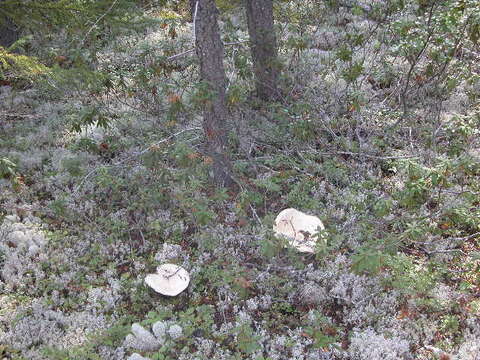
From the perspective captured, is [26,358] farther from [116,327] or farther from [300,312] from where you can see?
[300,312]

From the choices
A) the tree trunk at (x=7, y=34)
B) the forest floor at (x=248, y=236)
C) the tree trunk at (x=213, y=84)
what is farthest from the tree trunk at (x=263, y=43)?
the tree trunk at (x=7, y=34)

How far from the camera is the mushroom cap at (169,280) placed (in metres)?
4.99

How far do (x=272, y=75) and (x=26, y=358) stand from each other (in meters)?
6.47

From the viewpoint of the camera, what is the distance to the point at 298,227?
551cm

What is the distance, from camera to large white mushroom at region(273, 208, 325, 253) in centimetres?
527

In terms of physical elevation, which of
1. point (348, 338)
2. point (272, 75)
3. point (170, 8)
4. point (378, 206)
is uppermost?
point (170, 8)

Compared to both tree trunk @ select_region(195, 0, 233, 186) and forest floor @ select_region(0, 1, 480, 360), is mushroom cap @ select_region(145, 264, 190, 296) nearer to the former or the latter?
forest floor @ select_region(0, 1, 480, 360)

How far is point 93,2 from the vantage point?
7.26 meters

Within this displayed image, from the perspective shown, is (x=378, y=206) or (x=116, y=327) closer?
(x=116, y=327)

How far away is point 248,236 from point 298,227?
707 mm

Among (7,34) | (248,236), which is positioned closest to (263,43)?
(248,236)

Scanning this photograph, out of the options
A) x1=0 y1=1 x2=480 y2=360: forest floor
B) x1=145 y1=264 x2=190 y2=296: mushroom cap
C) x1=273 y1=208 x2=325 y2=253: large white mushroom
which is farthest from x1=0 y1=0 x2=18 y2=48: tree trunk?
x1=273 y1=208 x2=325 y2=253: large white mushroom

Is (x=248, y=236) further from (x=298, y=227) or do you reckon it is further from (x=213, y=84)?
(x=213, y=84)

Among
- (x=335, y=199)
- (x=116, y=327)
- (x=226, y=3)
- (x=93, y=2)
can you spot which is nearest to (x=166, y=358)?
(x=116, y=327)
